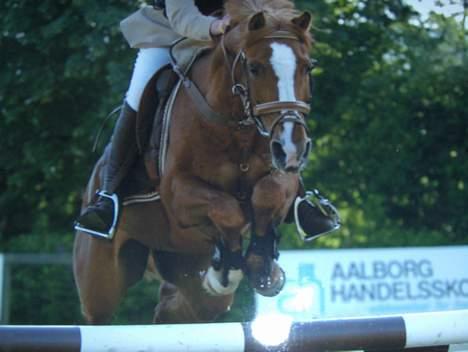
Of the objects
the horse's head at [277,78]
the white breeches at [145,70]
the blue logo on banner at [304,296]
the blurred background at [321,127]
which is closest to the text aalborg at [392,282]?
the blue logo on banner at [304,296]

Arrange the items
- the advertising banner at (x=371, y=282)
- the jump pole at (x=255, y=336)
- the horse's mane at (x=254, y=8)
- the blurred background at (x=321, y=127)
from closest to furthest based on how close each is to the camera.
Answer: the jump pole at (x=255, y=336) → the horse's mane at (x=254, y=8) → the advertising banner at (x=371, y=282) → the blurred background at (x=321, y=127)

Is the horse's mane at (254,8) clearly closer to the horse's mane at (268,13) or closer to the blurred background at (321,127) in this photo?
the horse's mane at (268,13)

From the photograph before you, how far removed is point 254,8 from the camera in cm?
506

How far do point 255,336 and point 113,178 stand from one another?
2288 mm

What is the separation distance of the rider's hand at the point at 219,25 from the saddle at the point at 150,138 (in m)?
0.56

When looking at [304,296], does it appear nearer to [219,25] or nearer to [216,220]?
[216,220]

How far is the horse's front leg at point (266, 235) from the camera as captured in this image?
503cm

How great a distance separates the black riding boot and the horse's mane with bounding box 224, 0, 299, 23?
1084mm

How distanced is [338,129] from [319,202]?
7744 mm

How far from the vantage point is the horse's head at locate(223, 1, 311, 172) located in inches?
176

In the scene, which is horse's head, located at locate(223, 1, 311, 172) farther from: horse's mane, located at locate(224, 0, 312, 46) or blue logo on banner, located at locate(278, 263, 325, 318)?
blue logo on banner, located at locate(278, 263, 325, 318)

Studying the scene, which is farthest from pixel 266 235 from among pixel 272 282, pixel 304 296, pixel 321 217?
pixel 304 296

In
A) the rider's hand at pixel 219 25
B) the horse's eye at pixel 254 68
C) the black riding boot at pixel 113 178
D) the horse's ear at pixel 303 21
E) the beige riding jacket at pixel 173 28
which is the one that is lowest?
the black riding boot at pixel 113 178

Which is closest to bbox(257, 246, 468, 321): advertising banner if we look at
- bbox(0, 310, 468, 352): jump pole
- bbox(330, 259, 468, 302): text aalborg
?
bbox(330, 259, 468, 302): text aalborg
